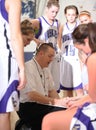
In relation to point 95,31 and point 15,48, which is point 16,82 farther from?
point 95,31

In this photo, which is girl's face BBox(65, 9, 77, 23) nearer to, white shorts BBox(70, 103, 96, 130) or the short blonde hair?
the short blonde hair

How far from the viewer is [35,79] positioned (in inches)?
103

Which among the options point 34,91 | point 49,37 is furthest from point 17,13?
point 49,37

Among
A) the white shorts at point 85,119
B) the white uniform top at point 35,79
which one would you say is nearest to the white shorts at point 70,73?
the white uniform top at point 35,79

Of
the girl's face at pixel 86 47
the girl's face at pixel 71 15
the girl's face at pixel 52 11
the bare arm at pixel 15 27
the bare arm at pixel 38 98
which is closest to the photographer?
the bare arm at pixel 15 27

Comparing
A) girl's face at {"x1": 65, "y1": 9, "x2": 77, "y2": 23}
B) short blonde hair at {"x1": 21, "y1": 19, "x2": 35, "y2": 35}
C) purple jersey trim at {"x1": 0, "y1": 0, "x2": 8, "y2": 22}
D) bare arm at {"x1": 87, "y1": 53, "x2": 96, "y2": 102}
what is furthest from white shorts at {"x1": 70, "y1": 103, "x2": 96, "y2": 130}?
girl's face at {"x1": 65, "y1": 9, "x2": 77, "y2": 23}

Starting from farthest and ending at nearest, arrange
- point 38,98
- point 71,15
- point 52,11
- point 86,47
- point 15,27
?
point 71,15, point 52,11, point 38,98, point 86,47, point 15,27

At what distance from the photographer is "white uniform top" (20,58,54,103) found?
2531 mm

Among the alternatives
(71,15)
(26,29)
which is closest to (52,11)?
(71,15)

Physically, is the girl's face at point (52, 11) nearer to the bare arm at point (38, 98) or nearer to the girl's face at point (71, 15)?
the girl's face at point (71, 15)

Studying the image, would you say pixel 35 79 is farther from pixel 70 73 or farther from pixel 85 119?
pixel 70 73

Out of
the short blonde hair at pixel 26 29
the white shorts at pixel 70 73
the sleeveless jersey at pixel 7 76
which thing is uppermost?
the short blonde hair at pixel 26 29

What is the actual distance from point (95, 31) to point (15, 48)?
44 cm

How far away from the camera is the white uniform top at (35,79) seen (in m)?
2.53
